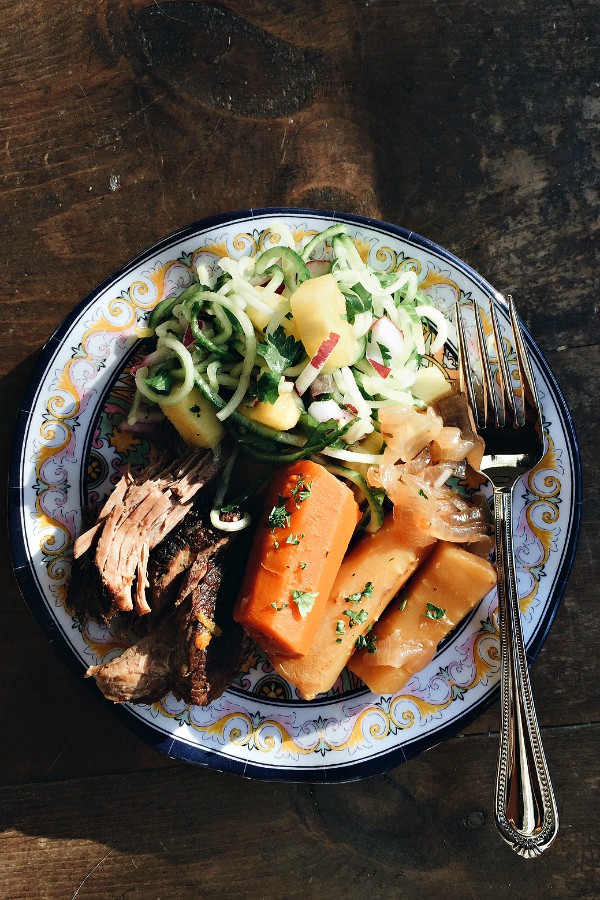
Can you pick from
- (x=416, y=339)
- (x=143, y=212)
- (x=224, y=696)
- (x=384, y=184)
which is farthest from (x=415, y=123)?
(x=224, y=696)

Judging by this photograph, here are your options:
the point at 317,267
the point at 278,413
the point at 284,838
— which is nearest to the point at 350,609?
the point at 278,413

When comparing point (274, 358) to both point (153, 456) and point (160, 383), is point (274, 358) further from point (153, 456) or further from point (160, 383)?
point (153, 456)

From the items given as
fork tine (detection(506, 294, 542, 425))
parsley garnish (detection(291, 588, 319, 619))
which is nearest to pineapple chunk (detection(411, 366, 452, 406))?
fork tine (detection(506, 294, 542, 425))

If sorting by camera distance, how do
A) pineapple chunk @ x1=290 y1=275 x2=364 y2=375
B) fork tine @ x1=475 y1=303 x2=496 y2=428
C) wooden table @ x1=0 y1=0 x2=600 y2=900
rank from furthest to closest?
wooden table @ x1=0 y1=0 x2=600 y2=900 → fork tine @ x1=475 y1=303 x2=496 y2=428 → pineapple chunk @ x1=290 y1=275 x2=364 y2=375

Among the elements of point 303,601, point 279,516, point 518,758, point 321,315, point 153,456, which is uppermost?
point 321,315

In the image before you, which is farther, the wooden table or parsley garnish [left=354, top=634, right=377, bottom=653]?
the wooden table

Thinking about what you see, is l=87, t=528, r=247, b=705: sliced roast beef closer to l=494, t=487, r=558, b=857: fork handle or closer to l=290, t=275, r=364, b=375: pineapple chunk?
l=290, t=275, r=364, b=375: pineapple chunk

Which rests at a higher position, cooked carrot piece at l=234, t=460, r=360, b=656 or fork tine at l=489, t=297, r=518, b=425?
fork tine at l=489, t=297, r=518, b=425

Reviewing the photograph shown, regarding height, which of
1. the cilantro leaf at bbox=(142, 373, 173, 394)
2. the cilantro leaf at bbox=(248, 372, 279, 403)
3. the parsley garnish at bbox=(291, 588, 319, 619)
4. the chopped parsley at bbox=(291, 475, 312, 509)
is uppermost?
the cilantro leaf at bbox=(142, 373, 173, 394)
